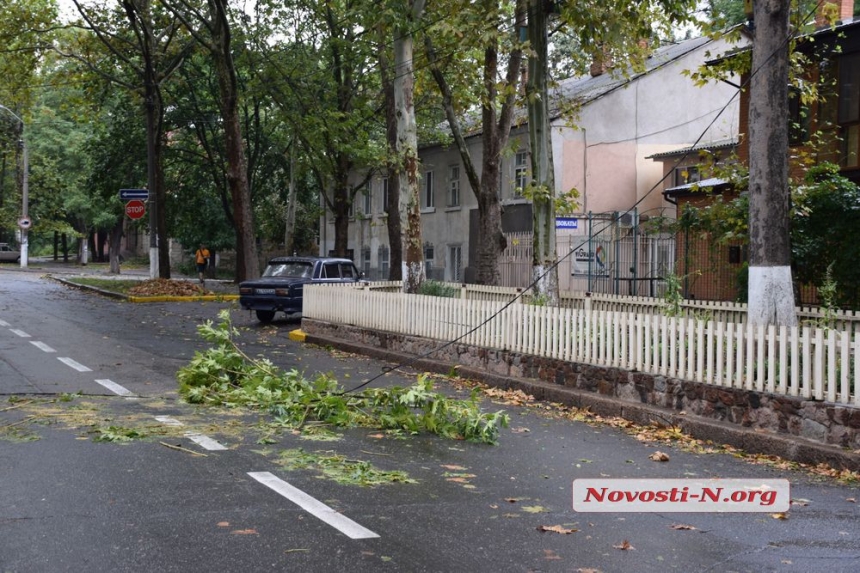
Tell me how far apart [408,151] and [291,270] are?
6.07 metres

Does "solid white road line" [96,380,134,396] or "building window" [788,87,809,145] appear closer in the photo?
"solid white road line" [96,380,134,396]

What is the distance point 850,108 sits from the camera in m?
20.9

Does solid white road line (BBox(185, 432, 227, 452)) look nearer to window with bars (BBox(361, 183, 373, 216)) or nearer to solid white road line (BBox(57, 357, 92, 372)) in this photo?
solid white road line (BBox(57, 357, 92, 372))

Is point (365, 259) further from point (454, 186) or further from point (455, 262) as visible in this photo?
point (454, 186)

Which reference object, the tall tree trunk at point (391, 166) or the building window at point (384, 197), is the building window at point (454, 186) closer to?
the building window at point (384, 197)

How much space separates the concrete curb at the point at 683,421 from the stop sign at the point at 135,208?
19.9 meters

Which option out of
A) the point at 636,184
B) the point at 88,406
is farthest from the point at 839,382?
the point at 636,184

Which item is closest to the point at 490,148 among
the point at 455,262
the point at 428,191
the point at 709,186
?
the point at 709,186

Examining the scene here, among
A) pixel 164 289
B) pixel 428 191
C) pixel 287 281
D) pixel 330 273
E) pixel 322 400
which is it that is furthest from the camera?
pixel 428 191

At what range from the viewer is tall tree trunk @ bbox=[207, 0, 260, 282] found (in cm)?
3056

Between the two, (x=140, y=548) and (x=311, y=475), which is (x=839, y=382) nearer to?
(x=311, y=475)

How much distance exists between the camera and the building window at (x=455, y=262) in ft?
129

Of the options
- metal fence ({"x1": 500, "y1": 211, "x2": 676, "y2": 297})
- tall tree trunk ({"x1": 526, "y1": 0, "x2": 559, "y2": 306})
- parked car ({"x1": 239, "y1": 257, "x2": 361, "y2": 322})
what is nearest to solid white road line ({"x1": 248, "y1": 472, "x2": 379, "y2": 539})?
tall tree trunk ({"x1": 526, "y1": 0, "x2": 559, "y2": 306})

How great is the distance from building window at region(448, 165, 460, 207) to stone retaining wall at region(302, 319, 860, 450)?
80.3ft
